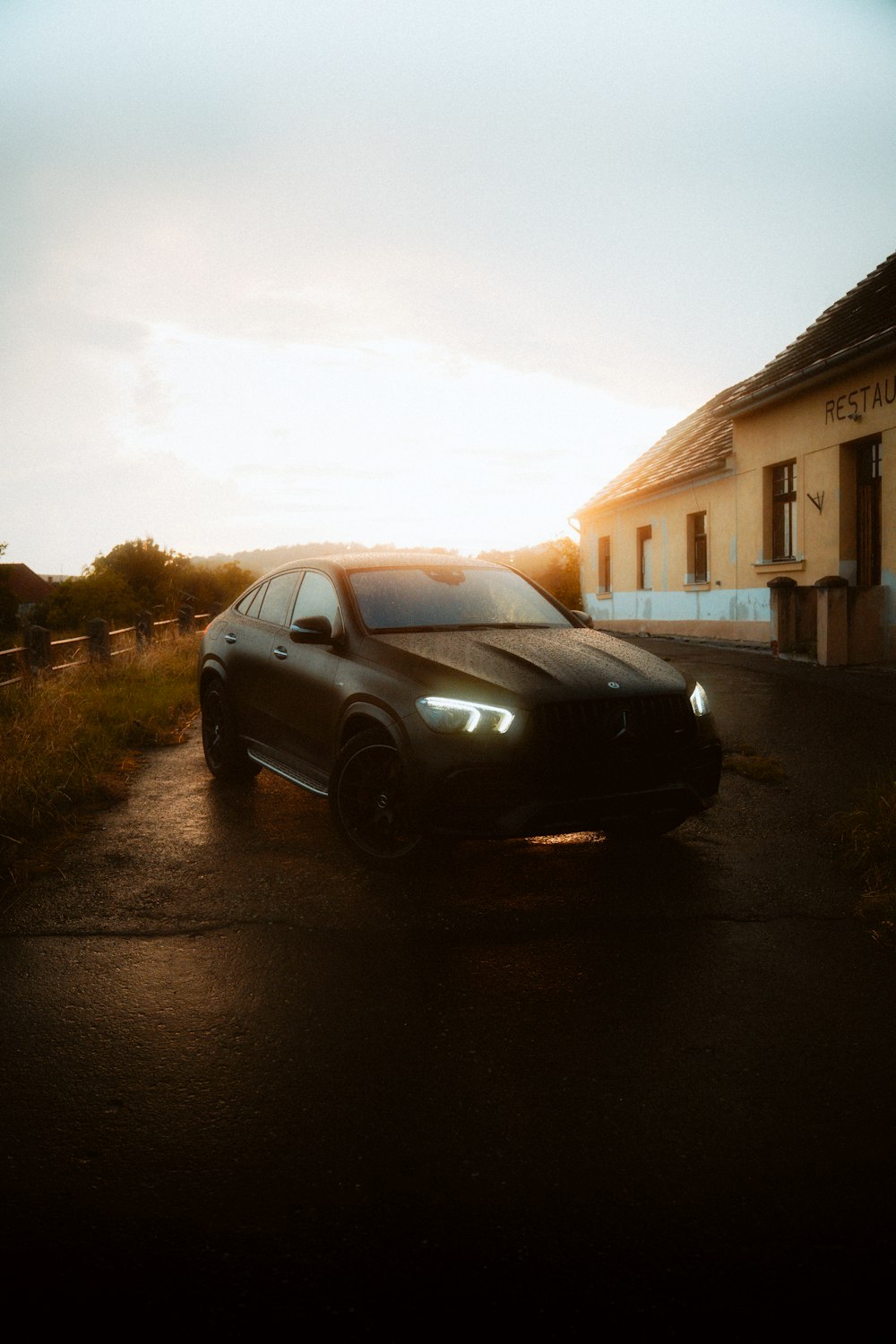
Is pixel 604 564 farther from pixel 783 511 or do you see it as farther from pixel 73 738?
pixel 73 738

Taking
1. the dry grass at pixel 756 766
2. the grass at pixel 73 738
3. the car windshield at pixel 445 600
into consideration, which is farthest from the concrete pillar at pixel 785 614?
the car windshield at pixel 445 600

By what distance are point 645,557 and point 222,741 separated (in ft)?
62.3

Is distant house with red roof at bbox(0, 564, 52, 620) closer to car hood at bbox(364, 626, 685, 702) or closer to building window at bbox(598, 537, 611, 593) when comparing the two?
building window at bbox(598, 537, 611, 593)

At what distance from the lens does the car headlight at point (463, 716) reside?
14.6ft

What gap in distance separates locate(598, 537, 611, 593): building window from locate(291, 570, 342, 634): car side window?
21.9 metres

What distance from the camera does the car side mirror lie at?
210 inches

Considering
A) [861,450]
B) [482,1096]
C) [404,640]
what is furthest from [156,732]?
[861,450]

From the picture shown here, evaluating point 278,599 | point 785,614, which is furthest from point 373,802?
point 785,614

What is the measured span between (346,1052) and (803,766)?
5305 mm

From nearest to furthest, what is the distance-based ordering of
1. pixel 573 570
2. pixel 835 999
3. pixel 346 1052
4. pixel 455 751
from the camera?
pixel 346 1052 < pixel 835 999 < pixel 455 751 < pixel 573 570

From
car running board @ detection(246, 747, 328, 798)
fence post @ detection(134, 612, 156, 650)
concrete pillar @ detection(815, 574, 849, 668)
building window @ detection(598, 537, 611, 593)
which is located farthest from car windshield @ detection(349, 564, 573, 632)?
building window @ detection(598, 537, 611, 593)

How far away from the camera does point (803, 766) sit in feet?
24.3

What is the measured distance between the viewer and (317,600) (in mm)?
6004

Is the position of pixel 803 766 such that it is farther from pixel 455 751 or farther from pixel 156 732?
pixel 156 732
